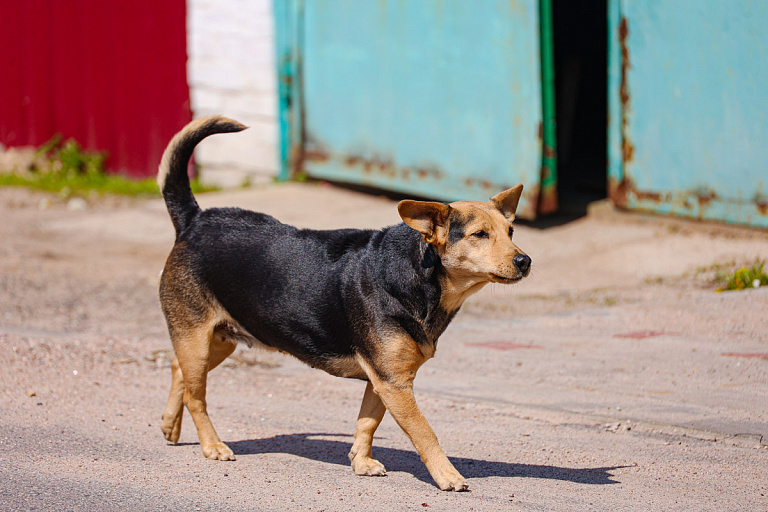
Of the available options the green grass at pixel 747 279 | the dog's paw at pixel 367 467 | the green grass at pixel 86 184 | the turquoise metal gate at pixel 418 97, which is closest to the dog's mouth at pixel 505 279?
the dog's paw at pixel 367 467

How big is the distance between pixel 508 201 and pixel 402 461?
1223 mm

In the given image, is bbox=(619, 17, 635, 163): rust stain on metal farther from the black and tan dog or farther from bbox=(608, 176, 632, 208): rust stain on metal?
the black and tan dog

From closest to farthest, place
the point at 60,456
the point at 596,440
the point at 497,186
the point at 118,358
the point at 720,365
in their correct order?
1. the point at 60,456
2. the point at 596,440
3. the point at 720,365
4. the point at 118,358
5. the point at 497,186

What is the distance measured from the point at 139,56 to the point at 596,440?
316 inches

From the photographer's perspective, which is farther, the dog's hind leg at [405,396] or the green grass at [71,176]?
the green grass at [71,176]

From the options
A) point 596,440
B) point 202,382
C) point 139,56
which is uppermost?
point 139,56

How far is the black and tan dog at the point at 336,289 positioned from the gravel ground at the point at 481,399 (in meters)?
0.30

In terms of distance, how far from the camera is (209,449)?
3.89 metres

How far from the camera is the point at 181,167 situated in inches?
161

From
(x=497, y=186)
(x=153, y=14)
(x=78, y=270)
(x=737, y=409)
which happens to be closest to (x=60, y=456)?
(x=737, y=409)

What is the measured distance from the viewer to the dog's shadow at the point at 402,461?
367 centimetres

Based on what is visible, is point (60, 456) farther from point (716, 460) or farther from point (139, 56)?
point (139, 56)

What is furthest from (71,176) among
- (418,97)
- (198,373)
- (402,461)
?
(402,461)

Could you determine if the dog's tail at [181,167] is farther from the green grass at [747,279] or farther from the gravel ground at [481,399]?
the green grass at [747,279]
